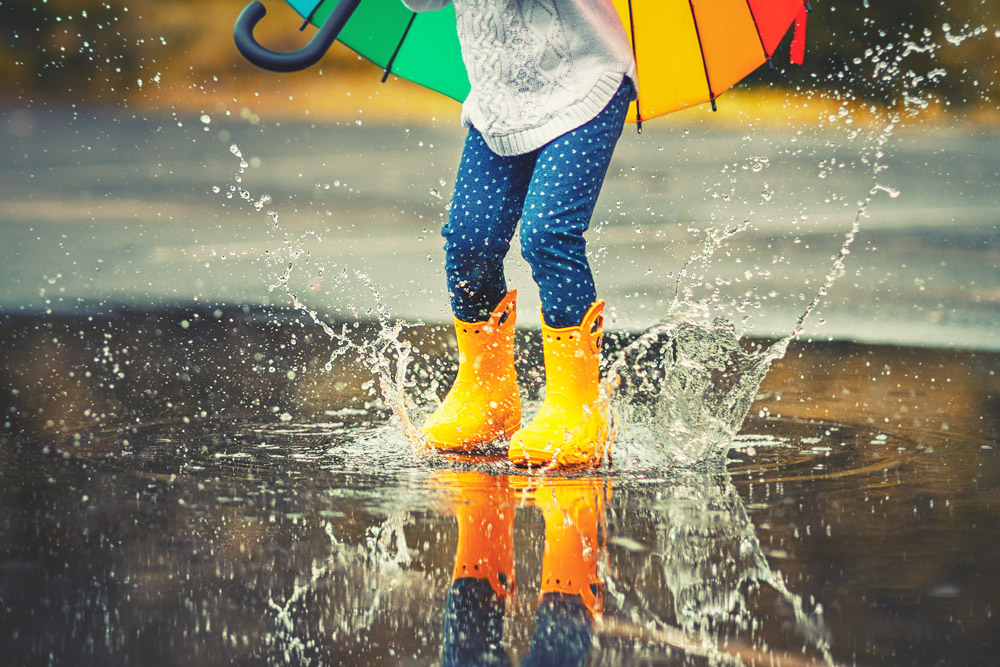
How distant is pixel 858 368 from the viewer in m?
3.87

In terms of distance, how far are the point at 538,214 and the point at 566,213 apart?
0.17ft

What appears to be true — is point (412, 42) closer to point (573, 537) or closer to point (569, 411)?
point (569, 411)

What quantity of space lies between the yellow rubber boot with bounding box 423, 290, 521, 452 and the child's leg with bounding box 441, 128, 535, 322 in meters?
0.10

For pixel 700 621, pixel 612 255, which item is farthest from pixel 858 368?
pixel 700 621

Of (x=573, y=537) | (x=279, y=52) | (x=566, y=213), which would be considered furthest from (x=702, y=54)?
(x=573, y=537)

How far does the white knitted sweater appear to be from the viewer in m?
2.36

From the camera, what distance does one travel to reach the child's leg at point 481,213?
8.04 ft

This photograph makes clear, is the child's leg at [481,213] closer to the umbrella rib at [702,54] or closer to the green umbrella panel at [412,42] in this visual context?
the green umbrella panel at [412,42]

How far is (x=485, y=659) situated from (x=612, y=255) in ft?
13.9

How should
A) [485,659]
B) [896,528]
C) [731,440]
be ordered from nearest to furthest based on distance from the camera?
[485,659] → [896,528] → [731,440]

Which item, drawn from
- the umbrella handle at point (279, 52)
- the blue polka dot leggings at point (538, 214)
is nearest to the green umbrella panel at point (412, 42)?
the blue polka dot leggings at point (538, 214)

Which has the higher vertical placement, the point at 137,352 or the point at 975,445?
the point at 137,352

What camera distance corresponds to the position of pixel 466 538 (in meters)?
1.88

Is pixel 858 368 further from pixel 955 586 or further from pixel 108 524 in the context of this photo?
pixel 108 524
